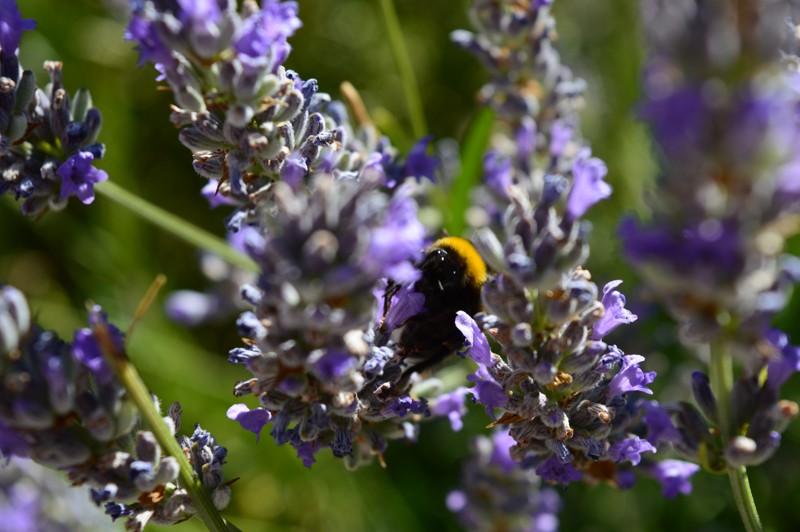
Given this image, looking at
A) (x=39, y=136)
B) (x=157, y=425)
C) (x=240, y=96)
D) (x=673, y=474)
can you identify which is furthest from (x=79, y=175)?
(x=673, y=474)

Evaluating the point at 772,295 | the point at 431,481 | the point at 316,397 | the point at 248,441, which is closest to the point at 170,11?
the point at 316,397

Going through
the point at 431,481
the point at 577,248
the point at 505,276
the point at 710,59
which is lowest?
the point at 431,481

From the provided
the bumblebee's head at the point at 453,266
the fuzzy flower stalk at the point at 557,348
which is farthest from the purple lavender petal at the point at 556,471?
the bumblebee's head at the point at 453,266

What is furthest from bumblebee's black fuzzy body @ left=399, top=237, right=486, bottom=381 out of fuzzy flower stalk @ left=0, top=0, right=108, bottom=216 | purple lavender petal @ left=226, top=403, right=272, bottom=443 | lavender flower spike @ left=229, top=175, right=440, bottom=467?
fuzzy flower stalk @ left=0, top=0, right=108, bottom=216

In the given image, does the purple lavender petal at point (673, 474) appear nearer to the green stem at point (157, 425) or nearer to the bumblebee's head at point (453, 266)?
the bumblebee's head at point (453, 266)

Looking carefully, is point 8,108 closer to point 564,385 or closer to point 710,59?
point 564,385

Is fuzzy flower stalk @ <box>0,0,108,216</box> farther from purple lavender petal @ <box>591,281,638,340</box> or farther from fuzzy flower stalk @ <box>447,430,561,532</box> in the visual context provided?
fuzzy flower stalk @ <box>447,430,561,532</box>

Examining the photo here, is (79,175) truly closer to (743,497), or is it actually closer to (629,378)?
(629,378)
